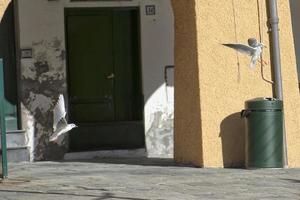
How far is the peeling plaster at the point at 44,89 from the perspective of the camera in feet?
44.1

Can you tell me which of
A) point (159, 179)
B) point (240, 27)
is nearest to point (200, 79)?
point (240, 27)

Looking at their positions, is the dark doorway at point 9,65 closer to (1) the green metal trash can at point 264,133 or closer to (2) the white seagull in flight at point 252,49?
(2) the white seagull in flight at point 252,49

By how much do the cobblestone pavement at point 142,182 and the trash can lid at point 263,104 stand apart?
1.02 meters

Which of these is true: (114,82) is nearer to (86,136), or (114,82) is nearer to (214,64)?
(86,136)

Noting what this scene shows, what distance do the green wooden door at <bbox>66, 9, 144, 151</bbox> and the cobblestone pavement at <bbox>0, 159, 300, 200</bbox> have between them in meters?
1.51

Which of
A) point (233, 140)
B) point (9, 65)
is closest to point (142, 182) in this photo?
point (233, 140)

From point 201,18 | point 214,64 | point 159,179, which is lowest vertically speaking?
point 159,179

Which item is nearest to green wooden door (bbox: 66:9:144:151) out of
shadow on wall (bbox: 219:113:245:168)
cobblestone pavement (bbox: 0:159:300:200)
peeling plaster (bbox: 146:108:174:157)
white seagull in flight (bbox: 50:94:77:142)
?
peeling plaster (bbox: 146:108:174:157)

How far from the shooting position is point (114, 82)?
14266 millimetres

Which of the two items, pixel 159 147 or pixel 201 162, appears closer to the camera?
pixel 201 162

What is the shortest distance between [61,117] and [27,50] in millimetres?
2828

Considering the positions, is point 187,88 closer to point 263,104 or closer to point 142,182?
point 263,104

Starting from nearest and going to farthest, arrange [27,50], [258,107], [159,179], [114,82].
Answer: [159,179] → [258,107] → [27,50] → [114,82]

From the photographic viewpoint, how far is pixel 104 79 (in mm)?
14188
